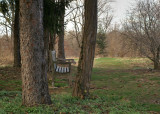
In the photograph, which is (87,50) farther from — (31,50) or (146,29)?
(146,29)

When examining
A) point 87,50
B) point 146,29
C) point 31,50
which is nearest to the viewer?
point 31,50

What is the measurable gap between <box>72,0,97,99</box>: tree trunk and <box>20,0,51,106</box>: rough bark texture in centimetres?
179

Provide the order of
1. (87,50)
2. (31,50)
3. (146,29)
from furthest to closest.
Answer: (146,29) < (87,50) < (31,50)

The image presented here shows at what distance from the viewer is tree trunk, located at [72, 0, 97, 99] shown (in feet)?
19.1

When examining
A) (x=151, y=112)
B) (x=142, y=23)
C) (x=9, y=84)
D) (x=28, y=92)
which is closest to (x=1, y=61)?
(x=9, y=84)

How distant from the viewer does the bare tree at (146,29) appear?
12.7m

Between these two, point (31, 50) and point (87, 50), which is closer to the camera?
point (31, 50)

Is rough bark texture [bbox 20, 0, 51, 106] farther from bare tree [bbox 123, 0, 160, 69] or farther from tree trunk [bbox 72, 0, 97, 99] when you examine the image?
bare tree [bbox 123, 0, 160, 69]

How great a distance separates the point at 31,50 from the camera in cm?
414

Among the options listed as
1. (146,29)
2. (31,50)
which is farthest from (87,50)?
(146,29)

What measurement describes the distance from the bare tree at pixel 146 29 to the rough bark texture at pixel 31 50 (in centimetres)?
1031

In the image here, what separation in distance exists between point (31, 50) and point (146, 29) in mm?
10623

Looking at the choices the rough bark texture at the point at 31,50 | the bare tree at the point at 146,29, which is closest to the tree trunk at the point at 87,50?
the rough bark texture at the point at 31,50

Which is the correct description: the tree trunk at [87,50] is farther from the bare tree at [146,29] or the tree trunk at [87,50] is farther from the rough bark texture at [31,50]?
the bare tree at [146,29]
